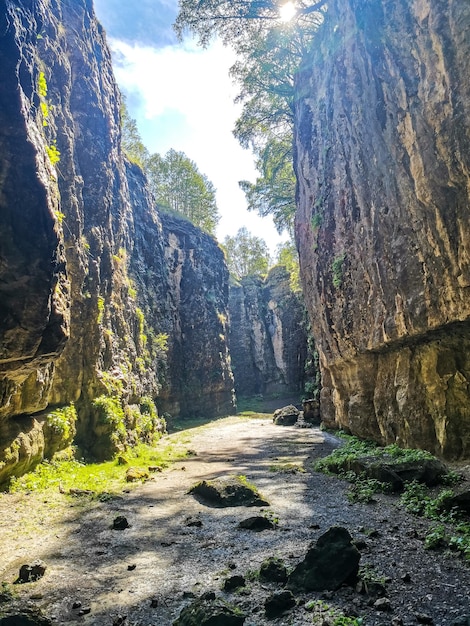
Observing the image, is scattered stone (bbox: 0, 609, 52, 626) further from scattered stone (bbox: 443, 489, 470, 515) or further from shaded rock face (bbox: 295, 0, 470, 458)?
shaded rock face (bbox: 295, 0, 470, 458)

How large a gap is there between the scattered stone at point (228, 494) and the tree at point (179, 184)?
38427mm

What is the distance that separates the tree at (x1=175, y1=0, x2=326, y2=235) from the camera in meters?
16.0

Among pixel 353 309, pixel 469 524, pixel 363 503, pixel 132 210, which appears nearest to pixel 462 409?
pixel 363 503

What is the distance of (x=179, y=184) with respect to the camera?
4625cm

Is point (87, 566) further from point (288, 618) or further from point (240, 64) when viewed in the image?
point (240, 64)

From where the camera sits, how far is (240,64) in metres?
20.6

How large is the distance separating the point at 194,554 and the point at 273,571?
1602 mm

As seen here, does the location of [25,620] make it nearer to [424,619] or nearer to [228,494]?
[424,619]

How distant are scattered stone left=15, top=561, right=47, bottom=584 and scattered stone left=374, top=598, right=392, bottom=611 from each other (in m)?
4.01

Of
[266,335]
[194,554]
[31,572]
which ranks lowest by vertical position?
[194,554]

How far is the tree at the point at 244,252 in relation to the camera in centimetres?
6372

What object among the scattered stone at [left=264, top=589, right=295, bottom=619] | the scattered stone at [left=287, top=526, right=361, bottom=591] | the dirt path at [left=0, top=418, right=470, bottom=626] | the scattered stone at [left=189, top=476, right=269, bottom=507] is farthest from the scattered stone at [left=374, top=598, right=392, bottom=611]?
the scattered stone at [left=189, top=476, right=269, bottom=507]

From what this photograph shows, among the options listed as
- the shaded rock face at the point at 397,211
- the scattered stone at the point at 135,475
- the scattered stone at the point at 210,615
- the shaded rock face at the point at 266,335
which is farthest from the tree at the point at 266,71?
the shaded rock face at the point at 266,335

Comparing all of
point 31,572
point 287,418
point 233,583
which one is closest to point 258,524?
point 233,583
